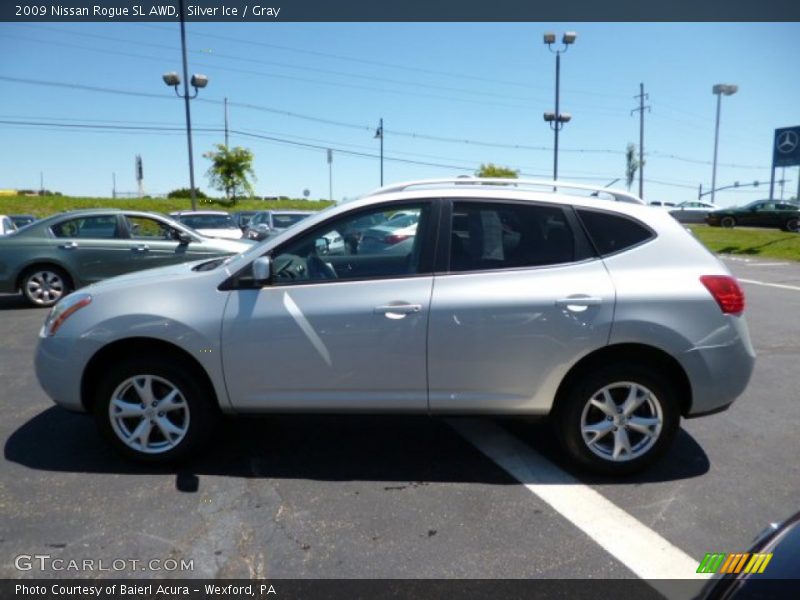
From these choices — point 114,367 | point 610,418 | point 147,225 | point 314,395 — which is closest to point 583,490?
point 610,418

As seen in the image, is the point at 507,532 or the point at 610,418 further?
the point at 610,418

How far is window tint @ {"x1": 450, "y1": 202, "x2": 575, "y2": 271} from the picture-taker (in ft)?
11.5

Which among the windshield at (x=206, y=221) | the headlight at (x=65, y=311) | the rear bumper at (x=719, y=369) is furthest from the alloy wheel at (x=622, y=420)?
the windshield at (x=206, y=221)

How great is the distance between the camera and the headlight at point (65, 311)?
362 cm

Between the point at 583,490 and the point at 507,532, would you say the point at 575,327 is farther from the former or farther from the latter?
the point at 507,532

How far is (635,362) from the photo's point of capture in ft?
11.3

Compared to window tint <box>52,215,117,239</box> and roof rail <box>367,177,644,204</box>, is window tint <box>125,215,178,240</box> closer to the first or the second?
window tint <box>52,215,117,239</box>

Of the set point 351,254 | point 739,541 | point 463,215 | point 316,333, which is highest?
point 463,215

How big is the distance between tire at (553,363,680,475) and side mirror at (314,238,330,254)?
173 cm

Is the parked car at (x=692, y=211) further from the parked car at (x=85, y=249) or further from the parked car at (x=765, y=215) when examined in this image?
the parked car at (x=85, y=249)

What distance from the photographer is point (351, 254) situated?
3779 millimetres

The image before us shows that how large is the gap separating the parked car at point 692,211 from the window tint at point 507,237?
4238cm

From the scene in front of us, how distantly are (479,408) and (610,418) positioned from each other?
0.79 m

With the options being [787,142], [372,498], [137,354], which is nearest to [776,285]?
[372,498]
